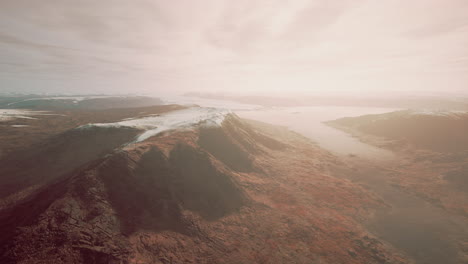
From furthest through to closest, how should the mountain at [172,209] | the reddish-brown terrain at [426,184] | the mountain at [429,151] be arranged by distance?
the mountain at [429,151]
the reddish-brown terrain at [426,184]
the mountain at [172,209]

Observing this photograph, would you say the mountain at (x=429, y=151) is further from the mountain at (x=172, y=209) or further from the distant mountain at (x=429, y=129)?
the mountain at (x=172, y=209)

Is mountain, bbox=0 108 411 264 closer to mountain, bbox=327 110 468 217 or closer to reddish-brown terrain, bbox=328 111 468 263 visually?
reddish-brown terrain, bbox=328 111 468 263

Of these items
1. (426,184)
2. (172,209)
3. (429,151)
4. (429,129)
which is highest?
(429,129)

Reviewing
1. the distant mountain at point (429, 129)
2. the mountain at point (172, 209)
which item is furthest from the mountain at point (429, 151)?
the mountain at point (172, 209)

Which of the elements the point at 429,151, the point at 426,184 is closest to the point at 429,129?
the point at 429,151

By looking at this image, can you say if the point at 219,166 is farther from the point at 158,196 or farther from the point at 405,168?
the point at 405,168

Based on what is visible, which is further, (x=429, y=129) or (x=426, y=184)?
(x=429, y=129)

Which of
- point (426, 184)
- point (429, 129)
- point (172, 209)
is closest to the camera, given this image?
point (172, 209)

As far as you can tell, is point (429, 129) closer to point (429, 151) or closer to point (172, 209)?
point (429, 151)

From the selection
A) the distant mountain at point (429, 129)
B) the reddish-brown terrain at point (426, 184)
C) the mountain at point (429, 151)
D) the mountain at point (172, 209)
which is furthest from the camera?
the distant mountain at point (429, 129)
